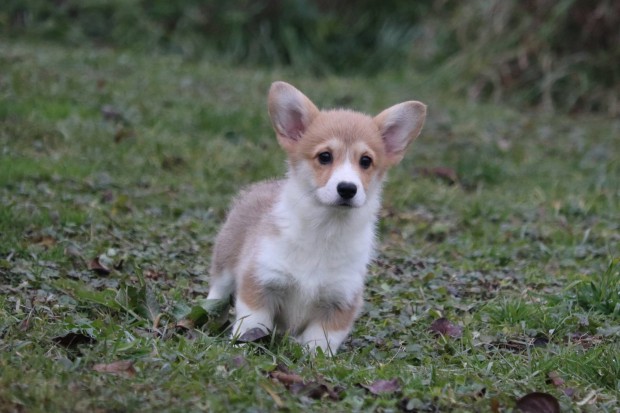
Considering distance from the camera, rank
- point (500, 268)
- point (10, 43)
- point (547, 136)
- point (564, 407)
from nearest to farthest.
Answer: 1. point (564, 407)
2. point (500, 268)
3. point (547, 136)
4. point (10, 43)

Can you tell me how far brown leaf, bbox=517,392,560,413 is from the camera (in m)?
4.23

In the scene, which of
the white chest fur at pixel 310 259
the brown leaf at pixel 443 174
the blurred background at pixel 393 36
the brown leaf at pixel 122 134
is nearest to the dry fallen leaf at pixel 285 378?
the white chest fur at pixel 310 259

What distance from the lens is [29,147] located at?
833 cm

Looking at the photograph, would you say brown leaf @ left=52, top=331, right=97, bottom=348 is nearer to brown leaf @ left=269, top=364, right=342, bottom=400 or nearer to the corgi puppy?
the corgi puppy

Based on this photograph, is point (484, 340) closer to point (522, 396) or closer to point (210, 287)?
point (522, 396)

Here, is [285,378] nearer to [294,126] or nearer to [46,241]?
[294,126]

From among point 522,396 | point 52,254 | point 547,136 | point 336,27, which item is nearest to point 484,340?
point 522,396

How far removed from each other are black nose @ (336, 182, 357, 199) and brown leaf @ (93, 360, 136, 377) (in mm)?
1336

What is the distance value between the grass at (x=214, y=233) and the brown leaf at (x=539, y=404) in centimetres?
8

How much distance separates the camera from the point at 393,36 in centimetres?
1469

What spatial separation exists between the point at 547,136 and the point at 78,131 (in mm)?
4915

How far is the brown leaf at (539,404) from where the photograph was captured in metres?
4.23

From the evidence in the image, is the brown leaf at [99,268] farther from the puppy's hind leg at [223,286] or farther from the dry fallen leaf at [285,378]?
the dry fallen leaf at [285,378]

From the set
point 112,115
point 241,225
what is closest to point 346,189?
point 241,225
